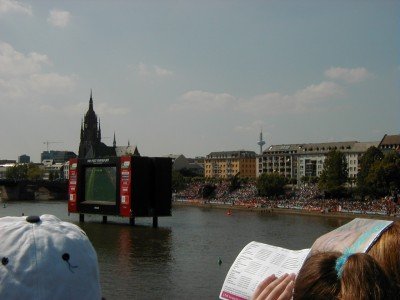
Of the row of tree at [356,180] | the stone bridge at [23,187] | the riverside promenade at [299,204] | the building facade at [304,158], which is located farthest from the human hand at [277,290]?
the building facade at [304,158]

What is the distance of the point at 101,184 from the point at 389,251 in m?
53.3

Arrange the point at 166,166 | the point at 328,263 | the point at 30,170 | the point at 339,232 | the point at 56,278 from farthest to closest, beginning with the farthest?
the point at 30,170, the point at 166,166, the point at 339,232, the point at 56,278, the point at 328,263

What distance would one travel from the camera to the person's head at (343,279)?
7.02 feet

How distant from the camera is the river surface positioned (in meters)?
22.5

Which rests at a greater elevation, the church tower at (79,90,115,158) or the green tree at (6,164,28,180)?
the church tower at (79,90,115,158)

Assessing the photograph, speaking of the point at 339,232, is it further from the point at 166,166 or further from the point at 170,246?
the point at 166,166

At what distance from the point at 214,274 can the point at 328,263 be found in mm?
24620

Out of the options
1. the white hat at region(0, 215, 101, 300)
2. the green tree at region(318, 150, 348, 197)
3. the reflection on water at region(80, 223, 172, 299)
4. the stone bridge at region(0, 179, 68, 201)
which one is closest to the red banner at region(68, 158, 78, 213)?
the reflection on water at region(80, 223, 172, 299)

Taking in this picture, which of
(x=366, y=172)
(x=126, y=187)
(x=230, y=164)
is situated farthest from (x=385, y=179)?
(x=230, y=164)

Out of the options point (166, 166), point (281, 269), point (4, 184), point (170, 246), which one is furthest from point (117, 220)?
point (4, 184)

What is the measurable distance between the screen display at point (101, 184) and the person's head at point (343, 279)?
51.5 meters

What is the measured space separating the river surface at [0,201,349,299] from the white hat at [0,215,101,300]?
61.7ft

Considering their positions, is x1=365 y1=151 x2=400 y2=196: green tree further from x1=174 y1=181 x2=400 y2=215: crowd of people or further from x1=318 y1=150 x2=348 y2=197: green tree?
x1=318 y1=150 x2=348 y2=197: green tree

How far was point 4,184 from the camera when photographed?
117 meters
